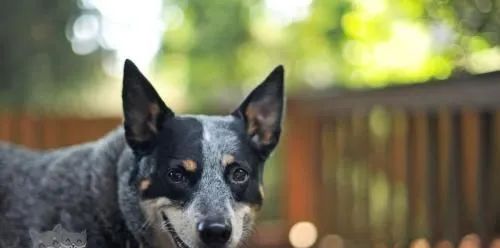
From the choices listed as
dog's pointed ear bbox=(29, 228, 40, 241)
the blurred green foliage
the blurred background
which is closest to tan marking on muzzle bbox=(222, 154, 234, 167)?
dog's pointed ear bbox=(29, 228, 40, 241)

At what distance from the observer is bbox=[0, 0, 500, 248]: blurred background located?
13.8 ft

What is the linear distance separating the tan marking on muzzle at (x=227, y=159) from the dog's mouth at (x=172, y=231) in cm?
27

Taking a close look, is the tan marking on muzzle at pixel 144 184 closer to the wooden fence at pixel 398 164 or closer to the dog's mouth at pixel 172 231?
the dog's mouth at pixel 172 231

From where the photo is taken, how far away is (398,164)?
4.88 meters

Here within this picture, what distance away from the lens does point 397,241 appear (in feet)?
16.0

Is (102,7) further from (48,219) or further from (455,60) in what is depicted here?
(48,219)

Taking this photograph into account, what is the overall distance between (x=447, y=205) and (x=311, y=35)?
16.1 ft

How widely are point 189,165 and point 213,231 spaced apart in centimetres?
26

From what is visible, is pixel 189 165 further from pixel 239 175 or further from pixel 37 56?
pixel 37 56

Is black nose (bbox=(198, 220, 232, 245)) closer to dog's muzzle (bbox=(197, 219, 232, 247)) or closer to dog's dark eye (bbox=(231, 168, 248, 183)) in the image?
dog's muzzle (bbox=(197, 219, 232, 247))

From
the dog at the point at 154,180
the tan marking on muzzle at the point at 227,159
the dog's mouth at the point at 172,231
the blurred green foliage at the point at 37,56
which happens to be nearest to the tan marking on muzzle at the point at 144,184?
the dog at the point at 154,180

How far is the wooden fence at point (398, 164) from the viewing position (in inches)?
160

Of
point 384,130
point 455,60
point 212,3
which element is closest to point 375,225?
point 384,130

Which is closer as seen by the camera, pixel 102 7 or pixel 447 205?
pixel 447 205
